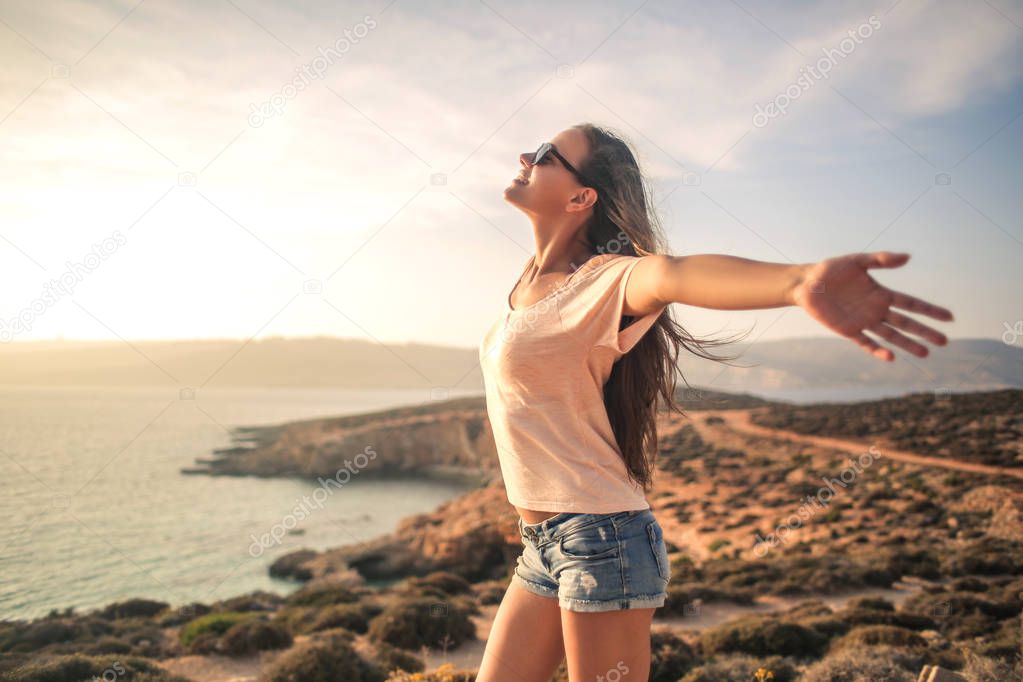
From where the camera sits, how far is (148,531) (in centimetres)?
3325

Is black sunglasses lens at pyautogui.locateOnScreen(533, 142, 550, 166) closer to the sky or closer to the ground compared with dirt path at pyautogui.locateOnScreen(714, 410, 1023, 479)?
closer to the sky

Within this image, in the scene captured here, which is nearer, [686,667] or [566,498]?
[566,498]

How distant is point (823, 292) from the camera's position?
112 cm

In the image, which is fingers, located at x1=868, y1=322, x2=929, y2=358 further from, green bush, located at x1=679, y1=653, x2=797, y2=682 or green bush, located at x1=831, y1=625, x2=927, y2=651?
green bush, located at x1=831, y1=625, x2=927, y2=651

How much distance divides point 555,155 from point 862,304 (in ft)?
3.64

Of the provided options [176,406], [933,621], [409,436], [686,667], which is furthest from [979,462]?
[176,406]

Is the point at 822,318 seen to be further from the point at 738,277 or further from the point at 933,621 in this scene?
the point at 933,621

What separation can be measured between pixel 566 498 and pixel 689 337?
2.14ft

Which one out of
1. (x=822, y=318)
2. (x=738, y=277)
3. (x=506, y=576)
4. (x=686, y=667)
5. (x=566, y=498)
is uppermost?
(x=738, y=277)

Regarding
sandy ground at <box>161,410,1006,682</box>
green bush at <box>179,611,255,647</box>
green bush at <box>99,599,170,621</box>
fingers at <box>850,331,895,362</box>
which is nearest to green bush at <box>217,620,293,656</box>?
sandy ground at <box>161,410,1006,682</box>

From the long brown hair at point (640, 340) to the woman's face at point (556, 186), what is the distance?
4 cm

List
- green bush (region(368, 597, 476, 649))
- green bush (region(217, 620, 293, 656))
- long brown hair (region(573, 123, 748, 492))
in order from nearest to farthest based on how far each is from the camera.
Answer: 1. long brown hair (region(573, 123, 748, 492))
2. green bush (region(217, 620, 293, 656))
3. green bush (region(368, 597, 476, 649))

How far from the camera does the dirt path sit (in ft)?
66.8

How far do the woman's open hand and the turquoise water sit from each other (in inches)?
550
